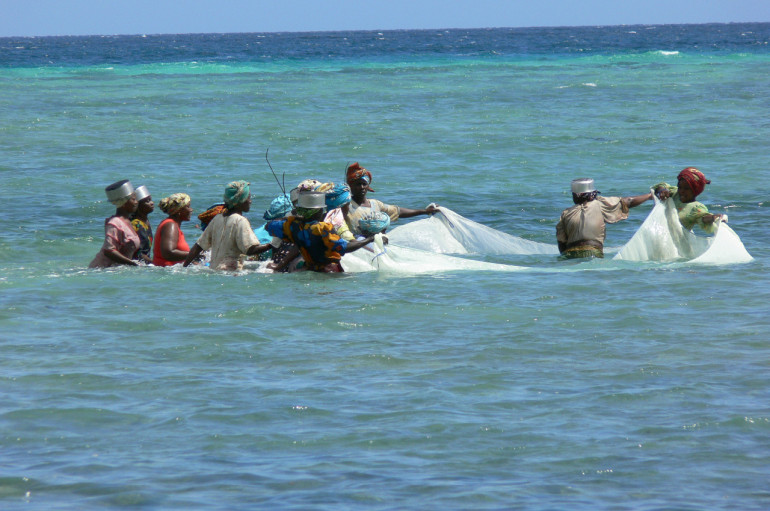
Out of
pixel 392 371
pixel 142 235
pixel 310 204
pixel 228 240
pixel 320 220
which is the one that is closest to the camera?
pixel 392 371

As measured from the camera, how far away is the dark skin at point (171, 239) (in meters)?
8.10

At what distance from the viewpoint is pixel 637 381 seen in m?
5.77

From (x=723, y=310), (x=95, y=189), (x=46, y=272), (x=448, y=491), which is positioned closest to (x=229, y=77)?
(x=95, y=189)

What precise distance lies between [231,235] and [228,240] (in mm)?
65

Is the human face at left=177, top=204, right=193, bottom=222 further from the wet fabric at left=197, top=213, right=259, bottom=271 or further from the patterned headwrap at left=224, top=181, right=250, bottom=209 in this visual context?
the patterned headwrap at left=224, top=181, right=250, bottom=209

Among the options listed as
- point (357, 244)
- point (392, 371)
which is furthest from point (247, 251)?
point (392, 371)

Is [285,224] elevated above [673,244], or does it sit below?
above

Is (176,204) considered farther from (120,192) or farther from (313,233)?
(313,233)

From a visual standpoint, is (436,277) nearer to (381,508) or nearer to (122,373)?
(122,373)

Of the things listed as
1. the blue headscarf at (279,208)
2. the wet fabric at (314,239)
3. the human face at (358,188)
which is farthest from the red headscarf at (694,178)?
the blue headscarf at (279,208)

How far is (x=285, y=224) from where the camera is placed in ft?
25.7

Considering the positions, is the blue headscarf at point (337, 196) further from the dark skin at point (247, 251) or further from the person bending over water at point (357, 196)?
the dark skin at point (247, 251)

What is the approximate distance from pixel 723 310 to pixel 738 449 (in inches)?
109

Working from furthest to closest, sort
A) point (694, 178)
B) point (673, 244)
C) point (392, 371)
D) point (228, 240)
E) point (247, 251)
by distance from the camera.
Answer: point (673, 244) < point (694, 178) < point (228, 240) < point (247, 251) < point (392, 371)
